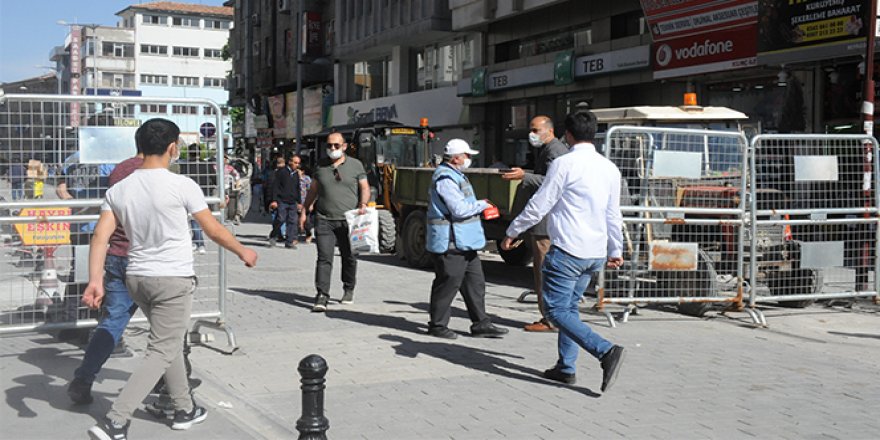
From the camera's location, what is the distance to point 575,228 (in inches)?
251

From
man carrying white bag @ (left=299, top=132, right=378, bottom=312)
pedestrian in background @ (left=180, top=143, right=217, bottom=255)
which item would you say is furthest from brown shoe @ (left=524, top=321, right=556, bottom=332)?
pedestrian in background @ (left=180, top=143, right=217, bottom=255)

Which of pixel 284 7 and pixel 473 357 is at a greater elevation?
pixel 284 7

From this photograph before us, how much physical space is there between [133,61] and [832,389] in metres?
118

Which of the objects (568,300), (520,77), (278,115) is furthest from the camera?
(278,115)

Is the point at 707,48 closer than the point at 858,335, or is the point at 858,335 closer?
the point at 858,335

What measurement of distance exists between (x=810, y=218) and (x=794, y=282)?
70 cm

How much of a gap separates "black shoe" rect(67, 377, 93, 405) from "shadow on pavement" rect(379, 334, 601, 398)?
2.54 meters

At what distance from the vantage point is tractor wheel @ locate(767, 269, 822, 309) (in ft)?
32.9

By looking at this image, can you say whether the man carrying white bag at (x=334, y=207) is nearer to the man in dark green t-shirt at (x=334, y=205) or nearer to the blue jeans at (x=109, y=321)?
the man in dark green t-shirt at (x=334, y=205)

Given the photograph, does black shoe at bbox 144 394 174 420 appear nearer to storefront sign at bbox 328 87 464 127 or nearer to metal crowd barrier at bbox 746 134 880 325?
metal crowd barrier at bbox 746 134 880 325

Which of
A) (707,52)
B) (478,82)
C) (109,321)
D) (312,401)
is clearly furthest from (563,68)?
(312,401)

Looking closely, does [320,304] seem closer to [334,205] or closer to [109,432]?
[334,205]

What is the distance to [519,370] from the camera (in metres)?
7.04

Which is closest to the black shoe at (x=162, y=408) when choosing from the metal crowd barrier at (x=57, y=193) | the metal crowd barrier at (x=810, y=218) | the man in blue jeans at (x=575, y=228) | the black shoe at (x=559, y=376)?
the metal crowd barrier at (x=57, y=193)
